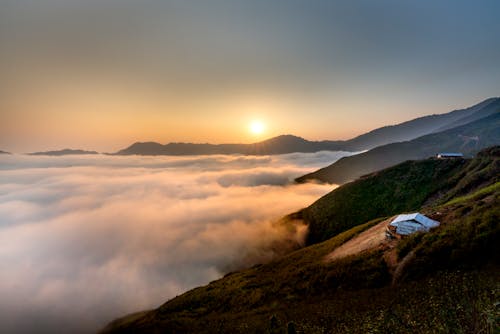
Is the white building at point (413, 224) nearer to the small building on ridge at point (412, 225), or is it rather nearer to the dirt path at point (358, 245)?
the small building on ridge at point (412, 225)

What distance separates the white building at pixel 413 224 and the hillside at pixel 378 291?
206cm

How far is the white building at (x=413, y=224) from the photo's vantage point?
37.2 m

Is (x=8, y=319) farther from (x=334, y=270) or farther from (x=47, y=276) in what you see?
(x=334, y=270)

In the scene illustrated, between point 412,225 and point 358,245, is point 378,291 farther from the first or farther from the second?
point 358,245

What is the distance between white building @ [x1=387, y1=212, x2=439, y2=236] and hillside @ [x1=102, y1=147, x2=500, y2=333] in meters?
2.06

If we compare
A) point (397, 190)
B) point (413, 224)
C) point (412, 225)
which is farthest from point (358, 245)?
point (397, 190)

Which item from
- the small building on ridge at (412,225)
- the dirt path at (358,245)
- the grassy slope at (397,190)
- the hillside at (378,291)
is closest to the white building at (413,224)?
the small building on ridge at (412,225)

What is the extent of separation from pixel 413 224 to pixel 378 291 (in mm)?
17045

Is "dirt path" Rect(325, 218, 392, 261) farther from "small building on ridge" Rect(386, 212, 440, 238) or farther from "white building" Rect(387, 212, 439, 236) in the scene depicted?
"white building" Rect(387, 212, 439, 236)

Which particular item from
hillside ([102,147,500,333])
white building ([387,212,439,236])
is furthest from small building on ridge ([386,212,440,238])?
hillside ([102,147,500,333])

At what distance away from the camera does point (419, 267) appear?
28719mm

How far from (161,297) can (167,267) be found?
24.9 metres

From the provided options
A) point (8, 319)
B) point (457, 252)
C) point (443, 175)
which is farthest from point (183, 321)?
point (8, 319)

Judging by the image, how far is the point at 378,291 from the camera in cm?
2695
